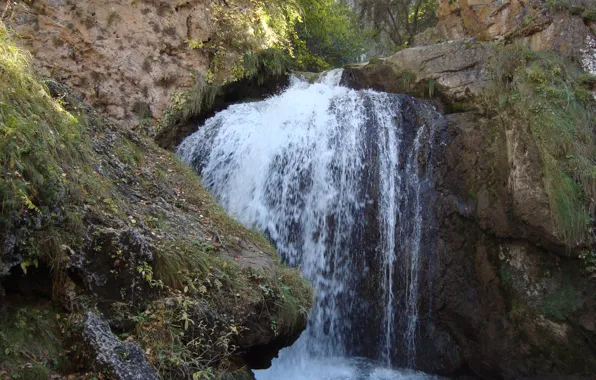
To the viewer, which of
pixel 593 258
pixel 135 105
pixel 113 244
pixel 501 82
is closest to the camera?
pixel 113 244

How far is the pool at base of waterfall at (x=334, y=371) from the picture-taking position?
5934 mm

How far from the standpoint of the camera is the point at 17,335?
286 centimetres

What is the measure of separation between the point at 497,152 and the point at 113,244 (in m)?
6.24

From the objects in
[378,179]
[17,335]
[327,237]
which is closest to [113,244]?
[17,335]

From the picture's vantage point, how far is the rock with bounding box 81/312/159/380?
2.91 meters

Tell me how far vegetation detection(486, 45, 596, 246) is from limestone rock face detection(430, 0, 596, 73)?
577mm

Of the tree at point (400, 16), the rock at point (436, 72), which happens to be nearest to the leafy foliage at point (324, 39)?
the tree at point (400, 16)

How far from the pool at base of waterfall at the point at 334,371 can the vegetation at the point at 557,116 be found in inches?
118

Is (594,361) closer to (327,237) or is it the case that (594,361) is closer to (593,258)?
(593,258)

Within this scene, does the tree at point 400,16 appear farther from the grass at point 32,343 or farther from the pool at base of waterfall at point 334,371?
the grass at point 32,343

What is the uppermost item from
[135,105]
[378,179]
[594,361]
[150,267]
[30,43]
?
[30,43]

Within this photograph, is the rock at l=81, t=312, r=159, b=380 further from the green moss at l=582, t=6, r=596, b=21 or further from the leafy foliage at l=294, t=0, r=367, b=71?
the leafy foliage at l=294, t=0, r=367, b=71

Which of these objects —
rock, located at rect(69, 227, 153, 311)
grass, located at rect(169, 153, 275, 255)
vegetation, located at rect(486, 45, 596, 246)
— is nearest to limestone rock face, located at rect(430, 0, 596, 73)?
vegetation, located at rect(486, 45, 596, 246)

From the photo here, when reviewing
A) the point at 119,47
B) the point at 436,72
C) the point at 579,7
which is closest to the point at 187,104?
the point at 119,47
